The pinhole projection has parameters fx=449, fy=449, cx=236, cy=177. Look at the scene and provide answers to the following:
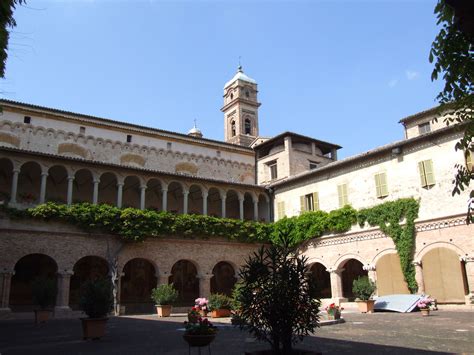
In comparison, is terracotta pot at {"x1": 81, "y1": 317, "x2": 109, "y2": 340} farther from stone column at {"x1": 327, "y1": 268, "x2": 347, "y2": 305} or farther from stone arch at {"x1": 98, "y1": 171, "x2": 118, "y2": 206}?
stone arch at {"x1": 98, "y1": 171, "x2": 118, "y2": 206}

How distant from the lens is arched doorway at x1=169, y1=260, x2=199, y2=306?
29.5 m

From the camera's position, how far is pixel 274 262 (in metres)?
6.84

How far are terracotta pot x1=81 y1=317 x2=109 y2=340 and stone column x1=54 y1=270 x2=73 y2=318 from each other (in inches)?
419

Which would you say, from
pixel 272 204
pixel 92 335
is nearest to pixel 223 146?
pixel 272 204

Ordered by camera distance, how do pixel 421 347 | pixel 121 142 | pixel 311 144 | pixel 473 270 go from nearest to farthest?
pixel 421 347
pixel 473 270
pixel 121 142
pixel 311 144

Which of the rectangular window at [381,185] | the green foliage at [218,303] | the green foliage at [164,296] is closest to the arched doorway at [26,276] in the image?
the green foliage at [164,296]

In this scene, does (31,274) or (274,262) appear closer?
(274,262)

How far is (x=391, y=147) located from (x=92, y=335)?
18.1 meters

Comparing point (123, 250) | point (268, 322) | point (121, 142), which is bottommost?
point (268, 322)

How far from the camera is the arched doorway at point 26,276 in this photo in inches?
967

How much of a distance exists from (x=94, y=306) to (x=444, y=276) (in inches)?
661

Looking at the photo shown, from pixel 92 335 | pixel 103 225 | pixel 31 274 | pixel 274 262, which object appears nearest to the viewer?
pixel 274 262

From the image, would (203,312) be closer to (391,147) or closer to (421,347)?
(421,347)

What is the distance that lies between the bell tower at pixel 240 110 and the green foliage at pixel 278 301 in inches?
1738
